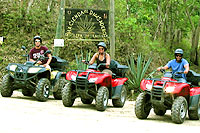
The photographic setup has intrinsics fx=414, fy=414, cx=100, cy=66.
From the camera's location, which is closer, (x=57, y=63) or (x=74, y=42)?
(x=57, y=63)

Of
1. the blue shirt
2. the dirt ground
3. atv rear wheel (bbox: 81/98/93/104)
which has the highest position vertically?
the blue shirt

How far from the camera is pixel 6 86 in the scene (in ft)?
38.1

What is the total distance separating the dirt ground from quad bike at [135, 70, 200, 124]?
0.25m

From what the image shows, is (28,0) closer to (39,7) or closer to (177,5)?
(39,7)

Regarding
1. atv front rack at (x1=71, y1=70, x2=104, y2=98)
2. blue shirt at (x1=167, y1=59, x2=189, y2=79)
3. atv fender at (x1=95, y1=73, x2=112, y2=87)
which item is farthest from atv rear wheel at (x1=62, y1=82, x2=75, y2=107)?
blue shirt at (x1=167, y1=59, x2=189, y2=79)

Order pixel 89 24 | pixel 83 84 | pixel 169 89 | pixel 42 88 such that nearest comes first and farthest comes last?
1. pixel 169 89
2. pixel 83 84
3. pixel 42 88
4. pixel 89 24

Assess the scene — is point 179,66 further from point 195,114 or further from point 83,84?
point 83,84

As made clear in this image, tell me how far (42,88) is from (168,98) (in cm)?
377

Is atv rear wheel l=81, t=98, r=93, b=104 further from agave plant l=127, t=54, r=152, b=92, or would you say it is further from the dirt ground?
agave plant l=127, t=54, r=152, b=92

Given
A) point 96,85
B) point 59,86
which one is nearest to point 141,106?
point 96,85

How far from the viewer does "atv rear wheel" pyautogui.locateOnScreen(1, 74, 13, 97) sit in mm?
11594

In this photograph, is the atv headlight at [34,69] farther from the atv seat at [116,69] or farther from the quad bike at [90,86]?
the atv seat at [116,69]

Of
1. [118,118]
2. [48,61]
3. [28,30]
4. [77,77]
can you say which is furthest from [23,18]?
[118,118]

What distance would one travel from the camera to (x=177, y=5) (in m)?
27.9
